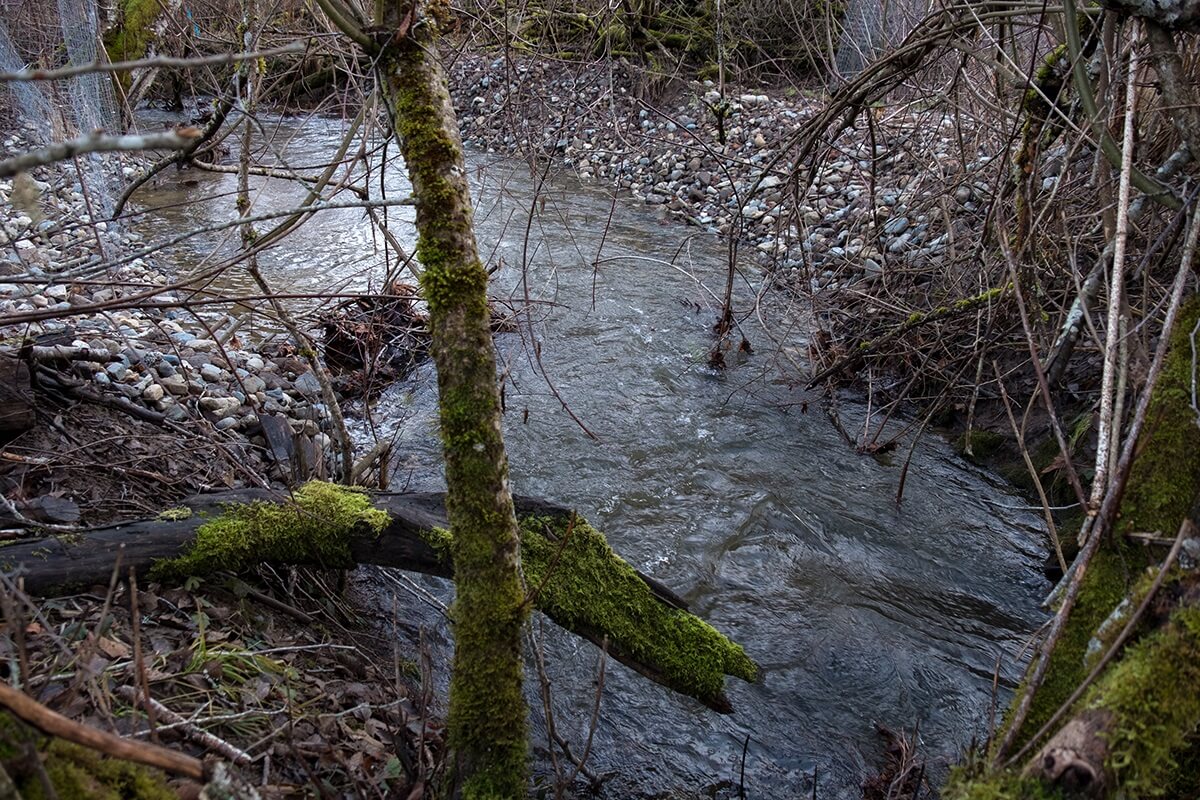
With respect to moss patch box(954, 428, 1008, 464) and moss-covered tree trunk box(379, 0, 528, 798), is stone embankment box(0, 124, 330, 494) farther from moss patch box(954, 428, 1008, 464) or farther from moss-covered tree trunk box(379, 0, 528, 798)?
moss patch box(954, 428, 1008, 464)

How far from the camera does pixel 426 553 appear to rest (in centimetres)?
281

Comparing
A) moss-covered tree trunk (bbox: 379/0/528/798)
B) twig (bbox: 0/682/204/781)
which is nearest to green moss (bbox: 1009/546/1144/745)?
moss-covered tree trunk (bbox: 379/0/528/798)

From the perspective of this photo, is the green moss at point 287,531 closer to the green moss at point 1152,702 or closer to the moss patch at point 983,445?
the green moss at point 1152,702

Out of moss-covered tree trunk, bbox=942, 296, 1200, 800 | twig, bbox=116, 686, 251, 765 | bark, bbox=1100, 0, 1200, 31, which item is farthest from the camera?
bark, bbox=1100, 0, 1200, 31

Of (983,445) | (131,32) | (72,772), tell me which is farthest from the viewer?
(131,32)

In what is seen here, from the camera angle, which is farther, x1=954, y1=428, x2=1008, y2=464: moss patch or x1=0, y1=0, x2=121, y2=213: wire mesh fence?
x1=0, y1=0, x2=121, y2=213: wire mesh fence

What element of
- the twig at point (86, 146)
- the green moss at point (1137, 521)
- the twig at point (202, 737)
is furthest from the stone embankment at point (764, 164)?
the twig at point (86, 146)

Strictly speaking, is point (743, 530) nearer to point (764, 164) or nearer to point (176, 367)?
point (176, 367)

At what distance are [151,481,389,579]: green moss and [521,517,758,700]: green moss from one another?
1.95 feet

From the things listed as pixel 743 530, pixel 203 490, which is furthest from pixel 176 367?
pixel 743 530

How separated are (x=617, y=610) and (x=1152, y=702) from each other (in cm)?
160

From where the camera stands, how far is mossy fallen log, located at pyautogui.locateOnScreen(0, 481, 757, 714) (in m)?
2.70

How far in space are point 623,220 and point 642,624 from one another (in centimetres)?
740

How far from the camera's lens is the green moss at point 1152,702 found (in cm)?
144
